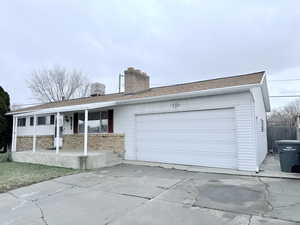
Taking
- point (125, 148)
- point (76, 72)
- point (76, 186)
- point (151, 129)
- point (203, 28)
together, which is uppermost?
point (76, 72)

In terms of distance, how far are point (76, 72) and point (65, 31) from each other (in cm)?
1687

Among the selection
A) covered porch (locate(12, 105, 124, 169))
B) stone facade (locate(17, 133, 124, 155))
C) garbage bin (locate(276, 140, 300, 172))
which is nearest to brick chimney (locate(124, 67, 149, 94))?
covered porch (locate(12, 105, 124, 169))

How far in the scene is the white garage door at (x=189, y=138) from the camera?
7.49 metres

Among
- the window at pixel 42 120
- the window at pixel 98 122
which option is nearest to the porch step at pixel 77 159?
the window at pixel 98 122

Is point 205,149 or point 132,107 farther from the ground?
point 132,107

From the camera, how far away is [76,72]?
28062mm

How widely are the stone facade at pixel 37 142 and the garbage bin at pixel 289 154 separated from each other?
43.8ft

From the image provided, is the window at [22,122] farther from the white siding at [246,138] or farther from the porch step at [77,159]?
the white siding at [246,138]

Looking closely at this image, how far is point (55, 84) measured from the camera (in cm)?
2762

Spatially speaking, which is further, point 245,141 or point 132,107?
point 132,107

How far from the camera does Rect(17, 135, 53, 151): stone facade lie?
540 inches

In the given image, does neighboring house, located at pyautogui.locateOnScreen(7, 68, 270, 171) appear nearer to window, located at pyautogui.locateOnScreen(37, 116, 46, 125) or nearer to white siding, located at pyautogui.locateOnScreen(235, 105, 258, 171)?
white siding, located at pyautogui.locateOnScreen(235, 105, 258, 171)

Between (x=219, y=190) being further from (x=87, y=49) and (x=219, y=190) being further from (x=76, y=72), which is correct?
(x=76, y=72)

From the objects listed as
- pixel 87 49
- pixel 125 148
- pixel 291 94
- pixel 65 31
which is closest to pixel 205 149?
pixel 125 148
